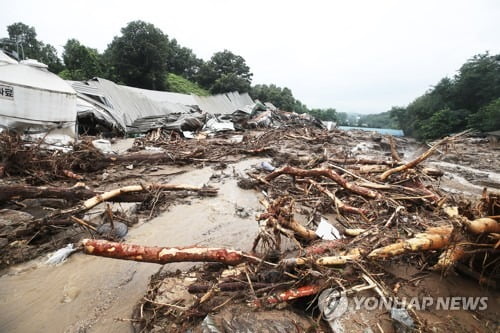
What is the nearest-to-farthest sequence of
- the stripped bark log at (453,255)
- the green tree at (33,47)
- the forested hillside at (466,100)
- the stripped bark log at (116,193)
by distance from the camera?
the stripped bark log at (453,255), the stripped bark log at (116,193), the forested hillside at (466,100), the green tree at (33,47)

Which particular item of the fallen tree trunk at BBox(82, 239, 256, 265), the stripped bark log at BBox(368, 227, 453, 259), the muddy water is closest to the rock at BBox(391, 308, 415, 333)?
the stripped bark log at BBox(368, 227, 453, 259)

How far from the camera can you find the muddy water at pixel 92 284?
1741 mm

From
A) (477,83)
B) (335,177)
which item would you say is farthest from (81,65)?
(477,83)

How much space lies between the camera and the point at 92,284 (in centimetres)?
211

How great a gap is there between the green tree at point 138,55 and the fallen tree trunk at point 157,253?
2188 cm

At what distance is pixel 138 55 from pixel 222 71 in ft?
37.4

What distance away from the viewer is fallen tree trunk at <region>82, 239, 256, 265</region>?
1664mm

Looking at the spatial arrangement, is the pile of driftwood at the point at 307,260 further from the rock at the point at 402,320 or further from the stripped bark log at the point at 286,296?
the rock at the point at 402,320

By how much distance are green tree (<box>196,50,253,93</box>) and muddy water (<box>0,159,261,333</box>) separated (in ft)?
81.0

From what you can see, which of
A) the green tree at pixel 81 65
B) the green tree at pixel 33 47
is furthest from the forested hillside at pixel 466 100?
the green tree at pixel 33 47

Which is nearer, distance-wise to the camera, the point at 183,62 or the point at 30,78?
the point at 30,78

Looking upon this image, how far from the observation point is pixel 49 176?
175 inches

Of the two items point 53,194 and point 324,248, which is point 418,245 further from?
point 53,194

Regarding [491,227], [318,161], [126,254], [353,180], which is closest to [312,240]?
[491,227]
